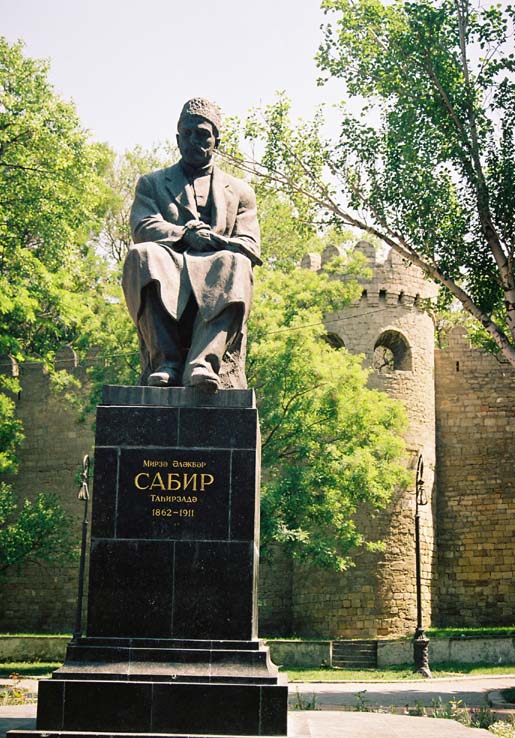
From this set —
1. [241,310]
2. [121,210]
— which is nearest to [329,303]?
[121,210]

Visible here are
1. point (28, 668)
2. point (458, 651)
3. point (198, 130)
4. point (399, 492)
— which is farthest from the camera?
point (399, 492)

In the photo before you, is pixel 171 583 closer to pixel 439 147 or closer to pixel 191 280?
pixel 191 280

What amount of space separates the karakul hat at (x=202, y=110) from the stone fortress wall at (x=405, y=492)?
1867 cm

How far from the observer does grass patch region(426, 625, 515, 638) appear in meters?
22.9

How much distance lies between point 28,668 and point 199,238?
1429cm

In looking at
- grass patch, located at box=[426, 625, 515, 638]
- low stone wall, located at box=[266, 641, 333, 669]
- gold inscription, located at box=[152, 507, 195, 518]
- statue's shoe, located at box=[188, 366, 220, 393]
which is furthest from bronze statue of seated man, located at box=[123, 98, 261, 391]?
grass patch, located at box=[426, 625, 515, 638]

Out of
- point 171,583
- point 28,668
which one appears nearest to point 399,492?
point 28,668

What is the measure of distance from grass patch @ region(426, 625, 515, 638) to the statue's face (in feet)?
52.5

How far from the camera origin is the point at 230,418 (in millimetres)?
7203

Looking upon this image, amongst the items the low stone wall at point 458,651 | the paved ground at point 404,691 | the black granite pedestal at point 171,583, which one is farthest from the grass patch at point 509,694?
the black granite pedestal at point 171,583

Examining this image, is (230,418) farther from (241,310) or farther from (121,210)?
(121,210)

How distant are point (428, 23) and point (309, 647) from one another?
11.4m

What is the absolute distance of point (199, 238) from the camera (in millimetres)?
7855

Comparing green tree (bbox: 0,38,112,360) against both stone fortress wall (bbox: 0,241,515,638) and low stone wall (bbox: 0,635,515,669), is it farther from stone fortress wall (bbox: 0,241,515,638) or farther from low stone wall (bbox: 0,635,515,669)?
stone fortress wall (bbox: 0,241,515,638)
